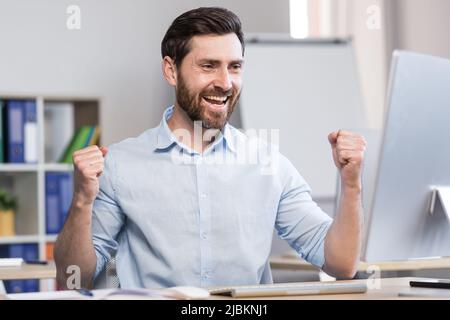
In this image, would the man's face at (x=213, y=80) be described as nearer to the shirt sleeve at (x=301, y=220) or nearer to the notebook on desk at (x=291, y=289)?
the shirt sleeve at (x=301, y=220)

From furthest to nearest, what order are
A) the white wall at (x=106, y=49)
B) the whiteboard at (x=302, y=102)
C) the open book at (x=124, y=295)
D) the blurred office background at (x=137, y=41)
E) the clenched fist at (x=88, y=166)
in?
the whiteboard at (x=302, y=102)
the blurred office background at (x=137, y=41)
the white wall at (x=106, y=49)
the clenched fist at (x=88, y=166)
the open book at (x=124, y=295)

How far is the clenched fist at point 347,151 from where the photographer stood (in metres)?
1.57

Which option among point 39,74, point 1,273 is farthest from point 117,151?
point 39,74

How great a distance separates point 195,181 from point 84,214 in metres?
0.31

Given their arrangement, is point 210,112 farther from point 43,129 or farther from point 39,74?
point 39,74

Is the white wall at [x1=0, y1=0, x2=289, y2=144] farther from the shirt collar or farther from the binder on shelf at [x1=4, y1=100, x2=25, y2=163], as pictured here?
the shirt collar

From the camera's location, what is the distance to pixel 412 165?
57.2 inches

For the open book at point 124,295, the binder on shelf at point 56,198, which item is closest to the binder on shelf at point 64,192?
the binder on shelf at point 56,198

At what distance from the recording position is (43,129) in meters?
3.75

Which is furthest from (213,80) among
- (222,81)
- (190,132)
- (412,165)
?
(412,165)

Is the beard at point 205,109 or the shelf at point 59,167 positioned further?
the shelf at point 59,167

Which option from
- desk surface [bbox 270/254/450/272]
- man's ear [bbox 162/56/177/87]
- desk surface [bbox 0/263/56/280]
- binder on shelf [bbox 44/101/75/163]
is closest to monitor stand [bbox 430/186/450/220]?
man's ear [bbox 162/56/177/87]

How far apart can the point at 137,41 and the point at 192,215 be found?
3.02ft

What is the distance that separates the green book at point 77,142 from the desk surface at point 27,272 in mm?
1318
